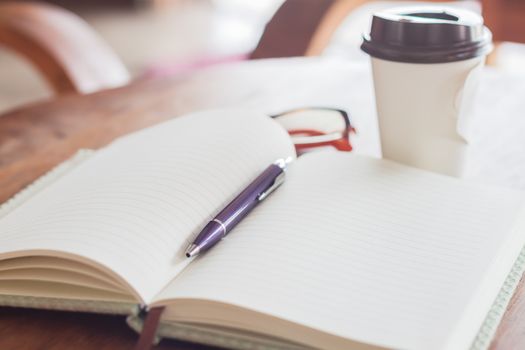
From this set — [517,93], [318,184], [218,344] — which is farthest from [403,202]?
[517,93]

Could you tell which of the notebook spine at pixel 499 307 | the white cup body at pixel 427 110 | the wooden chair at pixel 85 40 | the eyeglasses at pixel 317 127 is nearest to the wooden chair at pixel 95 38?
the wooden chair at pixel 85 40

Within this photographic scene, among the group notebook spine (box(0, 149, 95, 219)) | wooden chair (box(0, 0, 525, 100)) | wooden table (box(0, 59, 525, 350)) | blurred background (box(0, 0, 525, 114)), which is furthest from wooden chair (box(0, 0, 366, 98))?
blurred background (box(0, 0, 525, 114))

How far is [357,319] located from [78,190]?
0.84 ft

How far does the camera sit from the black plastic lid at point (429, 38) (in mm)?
515

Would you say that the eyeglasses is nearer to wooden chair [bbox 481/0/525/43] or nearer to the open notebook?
the open notebook

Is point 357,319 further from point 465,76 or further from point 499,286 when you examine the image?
point 465,76

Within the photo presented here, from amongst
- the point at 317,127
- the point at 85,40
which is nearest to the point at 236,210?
the point at 317,127

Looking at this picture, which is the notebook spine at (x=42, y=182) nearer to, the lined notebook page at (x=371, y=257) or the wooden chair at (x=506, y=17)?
the lined notebook page at (x=371, y=257)

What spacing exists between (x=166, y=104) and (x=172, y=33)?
273 cm

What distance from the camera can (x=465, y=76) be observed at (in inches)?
21.0

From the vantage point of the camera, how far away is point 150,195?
1.62ft

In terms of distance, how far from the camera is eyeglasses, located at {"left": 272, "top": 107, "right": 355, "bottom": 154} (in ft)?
2.14

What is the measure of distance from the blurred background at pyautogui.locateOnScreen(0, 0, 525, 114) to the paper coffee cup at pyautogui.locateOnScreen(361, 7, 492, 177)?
183 centimetres

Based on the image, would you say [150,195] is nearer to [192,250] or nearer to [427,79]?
[192,250]
